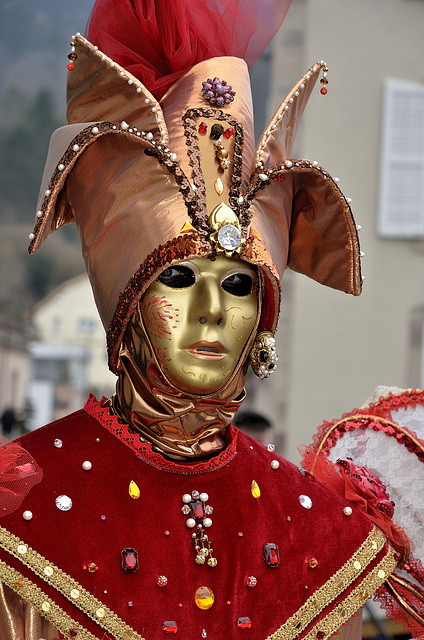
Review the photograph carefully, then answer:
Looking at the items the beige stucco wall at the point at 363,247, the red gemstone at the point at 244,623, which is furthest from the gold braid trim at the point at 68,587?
the beige stucco wall at the point at 363,247

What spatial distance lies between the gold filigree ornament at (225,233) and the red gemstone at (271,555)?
710mm

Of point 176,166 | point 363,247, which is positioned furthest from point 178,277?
point 363,247

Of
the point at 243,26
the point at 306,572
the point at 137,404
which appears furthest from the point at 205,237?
the point at 306,572

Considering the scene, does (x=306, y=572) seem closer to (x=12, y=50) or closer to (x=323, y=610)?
(x=323, y=610)

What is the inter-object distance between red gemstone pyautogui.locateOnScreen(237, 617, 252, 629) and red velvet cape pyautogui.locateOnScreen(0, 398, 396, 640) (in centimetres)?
1

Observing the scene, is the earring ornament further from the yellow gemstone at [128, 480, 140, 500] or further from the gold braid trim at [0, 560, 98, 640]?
the gold braid trim at [0, 560, 98, 640]

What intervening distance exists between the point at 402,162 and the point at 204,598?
5.91 metres

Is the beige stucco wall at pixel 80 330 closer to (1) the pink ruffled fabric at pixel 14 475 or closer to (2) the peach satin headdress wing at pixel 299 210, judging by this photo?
(2) the peach satin headdress wing at pixel 299 210

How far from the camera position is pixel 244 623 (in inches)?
81.7

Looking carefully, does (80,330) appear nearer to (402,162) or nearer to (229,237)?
(402,162)

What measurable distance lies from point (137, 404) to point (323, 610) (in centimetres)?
66

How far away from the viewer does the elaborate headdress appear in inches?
80.3

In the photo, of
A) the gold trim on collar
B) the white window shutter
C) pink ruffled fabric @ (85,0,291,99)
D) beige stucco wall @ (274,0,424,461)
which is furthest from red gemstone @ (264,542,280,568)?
the white window shutter

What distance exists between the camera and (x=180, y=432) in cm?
216
